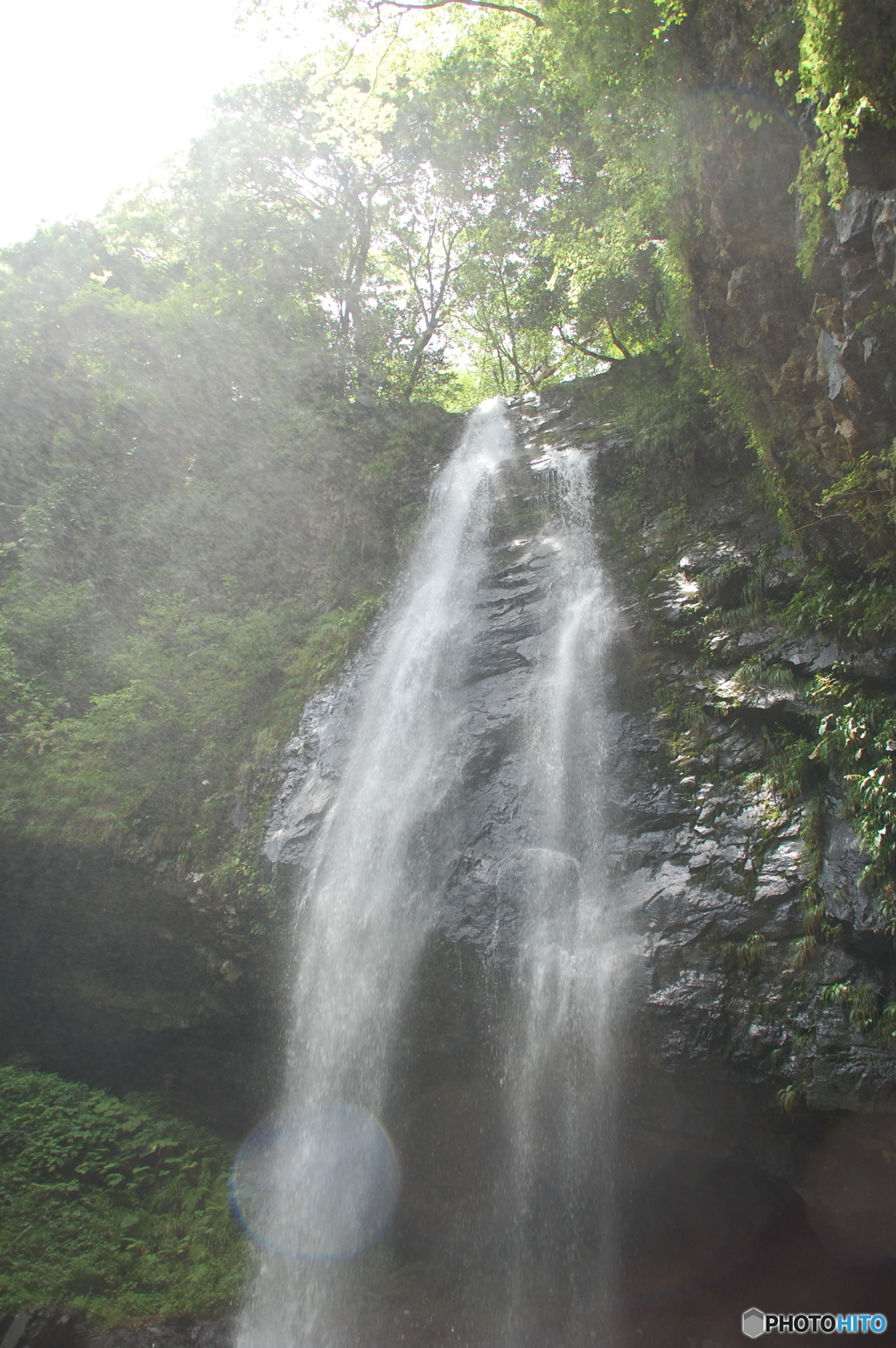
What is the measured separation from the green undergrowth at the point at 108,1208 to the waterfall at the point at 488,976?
1.64ft

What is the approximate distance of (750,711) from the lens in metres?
7.07

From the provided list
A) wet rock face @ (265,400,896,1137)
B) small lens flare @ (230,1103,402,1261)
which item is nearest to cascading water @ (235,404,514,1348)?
small lens flare @ (230,1103,402,1261)

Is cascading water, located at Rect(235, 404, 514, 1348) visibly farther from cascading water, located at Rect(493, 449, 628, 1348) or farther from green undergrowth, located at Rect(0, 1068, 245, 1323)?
cascading water, located at Rect(493, 449, 628, 1348)

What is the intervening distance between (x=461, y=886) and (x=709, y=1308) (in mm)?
4044

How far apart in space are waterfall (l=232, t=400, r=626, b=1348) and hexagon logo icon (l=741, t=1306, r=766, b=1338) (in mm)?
1098

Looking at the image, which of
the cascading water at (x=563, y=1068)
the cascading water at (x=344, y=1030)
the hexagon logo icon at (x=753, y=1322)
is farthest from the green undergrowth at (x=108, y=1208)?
the hexagon logo icon at (x=753, y=1322)

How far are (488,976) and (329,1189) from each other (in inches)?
121

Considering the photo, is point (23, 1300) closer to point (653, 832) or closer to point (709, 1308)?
point (709, 1308)

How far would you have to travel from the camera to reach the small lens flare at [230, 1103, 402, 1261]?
7.28 m

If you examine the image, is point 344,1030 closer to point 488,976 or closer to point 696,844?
point 488,976

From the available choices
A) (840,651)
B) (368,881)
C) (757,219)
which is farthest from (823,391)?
(368,881)

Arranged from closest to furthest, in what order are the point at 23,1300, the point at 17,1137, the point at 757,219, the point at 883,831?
the point at 883,831
the point at 23,1300
the point at 757,219
the point at 17,1137

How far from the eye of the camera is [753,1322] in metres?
5.90

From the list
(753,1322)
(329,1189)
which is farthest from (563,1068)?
(329,1189)
